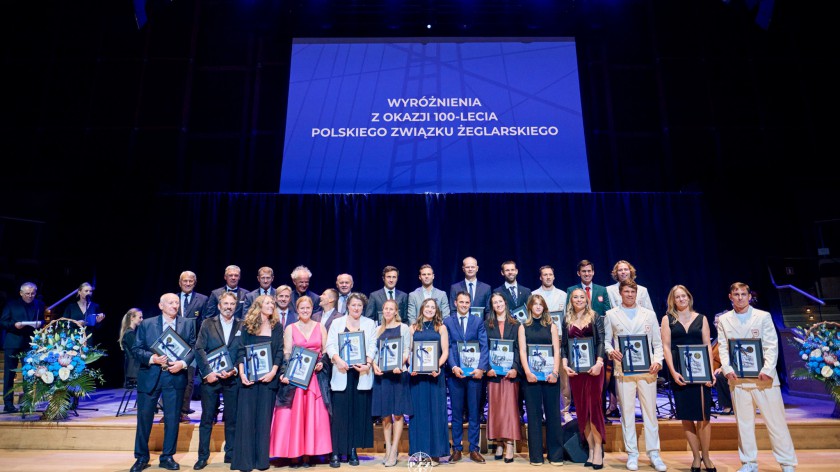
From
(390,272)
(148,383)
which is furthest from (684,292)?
(148,383)

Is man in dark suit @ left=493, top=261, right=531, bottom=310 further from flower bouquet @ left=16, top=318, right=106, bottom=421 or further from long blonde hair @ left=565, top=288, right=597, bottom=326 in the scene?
flower bouquet @ left=16, top=318, right=106, bottom=421

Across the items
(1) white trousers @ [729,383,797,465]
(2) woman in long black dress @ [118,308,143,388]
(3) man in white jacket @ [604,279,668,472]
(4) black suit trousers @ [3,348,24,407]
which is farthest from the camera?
(4) black suit trousers @ [3,348,24,407]

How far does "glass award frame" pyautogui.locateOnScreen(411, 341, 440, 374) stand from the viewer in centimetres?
438

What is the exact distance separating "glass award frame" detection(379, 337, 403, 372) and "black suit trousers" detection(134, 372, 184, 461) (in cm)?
169

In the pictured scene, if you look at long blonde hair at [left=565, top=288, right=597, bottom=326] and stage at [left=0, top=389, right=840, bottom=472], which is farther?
stage at [left=0, top=389, right=840, bottom=472]

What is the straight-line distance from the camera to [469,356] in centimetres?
448

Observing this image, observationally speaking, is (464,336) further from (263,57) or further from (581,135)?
(263,57)

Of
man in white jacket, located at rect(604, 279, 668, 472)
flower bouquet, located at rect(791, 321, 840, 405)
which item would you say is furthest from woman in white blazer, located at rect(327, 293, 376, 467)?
flower bouquet, located at rect(791, 321, 840, 405)

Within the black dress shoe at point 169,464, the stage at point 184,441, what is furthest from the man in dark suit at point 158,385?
the stage at point 184,441

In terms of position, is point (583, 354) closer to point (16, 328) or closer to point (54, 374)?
point (54, 374)

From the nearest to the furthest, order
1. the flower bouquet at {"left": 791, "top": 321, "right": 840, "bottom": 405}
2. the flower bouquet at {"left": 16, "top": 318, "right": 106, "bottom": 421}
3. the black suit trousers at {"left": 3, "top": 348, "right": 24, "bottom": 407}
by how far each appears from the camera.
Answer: the flower bouquet at {"left": 791, "top": 321, "right": 840, "bottom": 405} < the flower bouquet at {"left": 16, "top": 318, "right": 106, "bottom": 421} < the black suit trousers at {"left": 3, "top": 348, "right": 24, "bottom": 407}

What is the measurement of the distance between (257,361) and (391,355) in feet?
3.51

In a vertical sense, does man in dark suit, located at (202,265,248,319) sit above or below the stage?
above

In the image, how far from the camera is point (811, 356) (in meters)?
5.16
